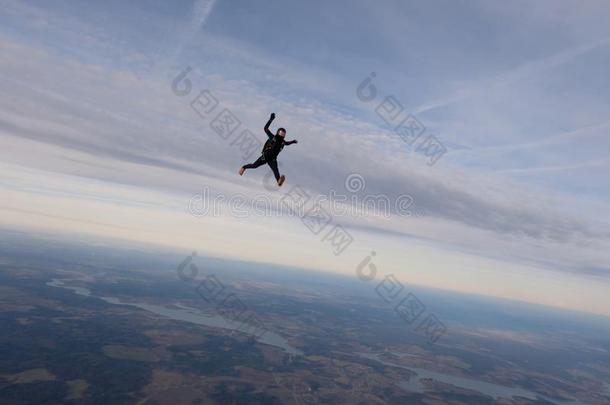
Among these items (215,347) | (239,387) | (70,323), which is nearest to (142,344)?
(215,347)

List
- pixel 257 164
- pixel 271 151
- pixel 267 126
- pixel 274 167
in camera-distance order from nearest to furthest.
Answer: pixel 267 126 → pixel 271 151 → pixel 257 164 → pixel 274 167

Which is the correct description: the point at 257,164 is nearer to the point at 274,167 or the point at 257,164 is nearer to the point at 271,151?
the point at 274,167

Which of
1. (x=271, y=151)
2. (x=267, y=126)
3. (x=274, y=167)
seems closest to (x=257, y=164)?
(x=274, y=167)

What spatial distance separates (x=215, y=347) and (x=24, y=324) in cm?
8853

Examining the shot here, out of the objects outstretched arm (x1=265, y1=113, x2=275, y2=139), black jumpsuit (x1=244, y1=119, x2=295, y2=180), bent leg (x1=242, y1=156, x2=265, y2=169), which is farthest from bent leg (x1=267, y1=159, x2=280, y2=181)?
outstretched arm (x1=265, y1=113, x2=275, y2=139)

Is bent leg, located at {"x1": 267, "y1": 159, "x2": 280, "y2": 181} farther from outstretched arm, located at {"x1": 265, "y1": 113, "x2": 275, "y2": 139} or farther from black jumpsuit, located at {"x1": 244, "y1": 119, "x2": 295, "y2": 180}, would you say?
outstretched arm, located at {"x1": 265, "y1": 113, "x2": 275, "y2": 139}

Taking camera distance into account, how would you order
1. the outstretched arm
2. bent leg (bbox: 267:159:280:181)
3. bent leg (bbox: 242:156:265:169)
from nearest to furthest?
the outstretched arm
bent leg (bbox: 242:156:265:169)
bent leg (bbox: 267:159:280:181)

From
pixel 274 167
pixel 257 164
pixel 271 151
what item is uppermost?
pixel 271 151

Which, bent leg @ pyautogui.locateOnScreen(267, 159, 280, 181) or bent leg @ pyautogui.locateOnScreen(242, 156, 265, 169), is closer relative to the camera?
bent leg @ pyautogui.locateOnScreen(242, 156, 265, 169)

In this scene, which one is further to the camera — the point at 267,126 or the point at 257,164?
the point at 257,164

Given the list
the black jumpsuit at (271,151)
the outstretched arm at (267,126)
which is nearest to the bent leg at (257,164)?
the black jumpsuit at (271,151)

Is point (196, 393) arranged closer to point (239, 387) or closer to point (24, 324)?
point (239, 387)

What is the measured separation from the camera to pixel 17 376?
110m

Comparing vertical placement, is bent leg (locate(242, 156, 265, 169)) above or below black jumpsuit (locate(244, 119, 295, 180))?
below
